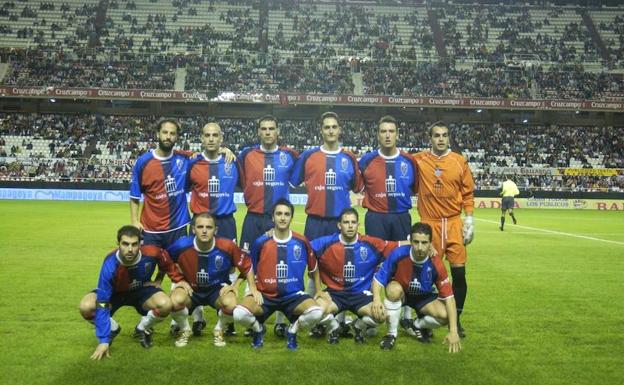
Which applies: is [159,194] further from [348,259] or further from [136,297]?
[348,259]

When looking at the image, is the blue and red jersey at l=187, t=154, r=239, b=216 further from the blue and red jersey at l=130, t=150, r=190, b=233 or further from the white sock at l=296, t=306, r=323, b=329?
the white sock at l=296, t=306, r=323, b=329

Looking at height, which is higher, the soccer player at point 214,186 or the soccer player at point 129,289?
the soccer player at point 214,186

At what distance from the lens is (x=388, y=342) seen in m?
4.78

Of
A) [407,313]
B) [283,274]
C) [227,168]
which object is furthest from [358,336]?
[227,168]

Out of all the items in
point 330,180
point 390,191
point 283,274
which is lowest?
point 283,274

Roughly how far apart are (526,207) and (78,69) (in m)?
28.6

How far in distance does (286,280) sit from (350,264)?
651 mm

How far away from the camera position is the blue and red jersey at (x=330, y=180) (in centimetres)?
554

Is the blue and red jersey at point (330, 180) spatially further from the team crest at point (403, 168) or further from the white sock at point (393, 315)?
the white sock at point (393, 315)

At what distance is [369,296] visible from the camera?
502cm

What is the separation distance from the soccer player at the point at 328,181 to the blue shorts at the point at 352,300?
0.78m

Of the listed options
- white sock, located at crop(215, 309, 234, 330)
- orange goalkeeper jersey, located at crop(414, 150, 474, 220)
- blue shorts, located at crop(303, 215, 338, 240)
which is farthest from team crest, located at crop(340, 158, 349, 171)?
white sock, located at crop(215, 309, 234, 330)

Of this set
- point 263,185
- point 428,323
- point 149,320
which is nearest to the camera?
point 149,320

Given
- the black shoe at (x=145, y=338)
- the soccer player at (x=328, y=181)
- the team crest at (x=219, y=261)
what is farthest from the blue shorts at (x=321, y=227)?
the black shoe at (x=145, y=338)
